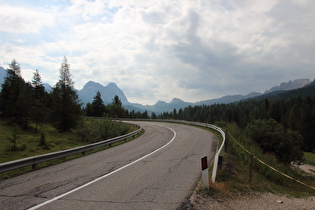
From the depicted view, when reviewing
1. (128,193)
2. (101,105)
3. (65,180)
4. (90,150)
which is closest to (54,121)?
(90,150)

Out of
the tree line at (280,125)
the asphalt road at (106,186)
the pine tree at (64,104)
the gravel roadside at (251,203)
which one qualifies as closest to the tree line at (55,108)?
the pine tree at (64,104)

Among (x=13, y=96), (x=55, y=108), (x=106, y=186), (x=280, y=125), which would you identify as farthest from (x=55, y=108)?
(x=280, y=125)

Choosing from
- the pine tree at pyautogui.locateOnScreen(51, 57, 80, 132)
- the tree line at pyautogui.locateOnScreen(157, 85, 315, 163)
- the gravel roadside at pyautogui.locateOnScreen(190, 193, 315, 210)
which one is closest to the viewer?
the gravel roadside at pyautogui.locateOnScreen(190, 193, 315, 210)

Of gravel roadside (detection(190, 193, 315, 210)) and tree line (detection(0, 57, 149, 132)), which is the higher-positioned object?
tree line (detection(0, 57, 149, 132))

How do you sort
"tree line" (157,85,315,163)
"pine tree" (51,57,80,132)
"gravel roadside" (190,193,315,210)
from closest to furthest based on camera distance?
"gravel roadside" (190,193,315,210), "tree line" (157,85,315,163), "pine tree" (51,57,80,132)

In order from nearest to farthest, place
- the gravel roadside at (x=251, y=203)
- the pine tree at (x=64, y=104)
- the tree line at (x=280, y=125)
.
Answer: the gravel roadside at (x=251, y=203) < the tree line at (x=280, y=125) < the pine tree at (x=64, y=104)

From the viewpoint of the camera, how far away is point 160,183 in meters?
6.59

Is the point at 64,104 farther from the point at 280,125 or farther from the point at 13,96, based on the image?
the point at 280,125

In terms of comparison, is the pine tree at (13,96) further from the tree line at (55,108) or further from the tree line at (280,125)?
the tree line at (280,125)

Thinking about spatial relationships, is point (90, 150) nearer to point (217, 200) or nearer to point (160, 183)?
point (160, 183)

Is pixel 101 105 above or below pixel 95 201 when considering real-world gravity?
above

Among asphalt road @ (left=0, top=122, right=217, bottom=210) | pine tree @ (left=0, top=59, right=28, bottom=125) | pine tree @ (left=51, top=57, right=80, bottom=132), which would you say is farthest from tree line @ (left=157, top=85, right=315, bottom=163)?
pine tree @ (left=0, top=59, right=28, bottom=125)

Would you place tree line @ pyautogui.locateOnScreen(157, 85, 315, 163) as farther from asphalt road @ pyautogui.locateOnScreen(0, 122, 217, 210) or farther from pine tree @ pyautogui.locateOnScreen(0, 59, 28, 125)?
pine tree @ pyautogui.locateOnScreen(0, 59, 28, 125)

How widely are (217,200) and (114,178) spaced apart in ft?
11.7
